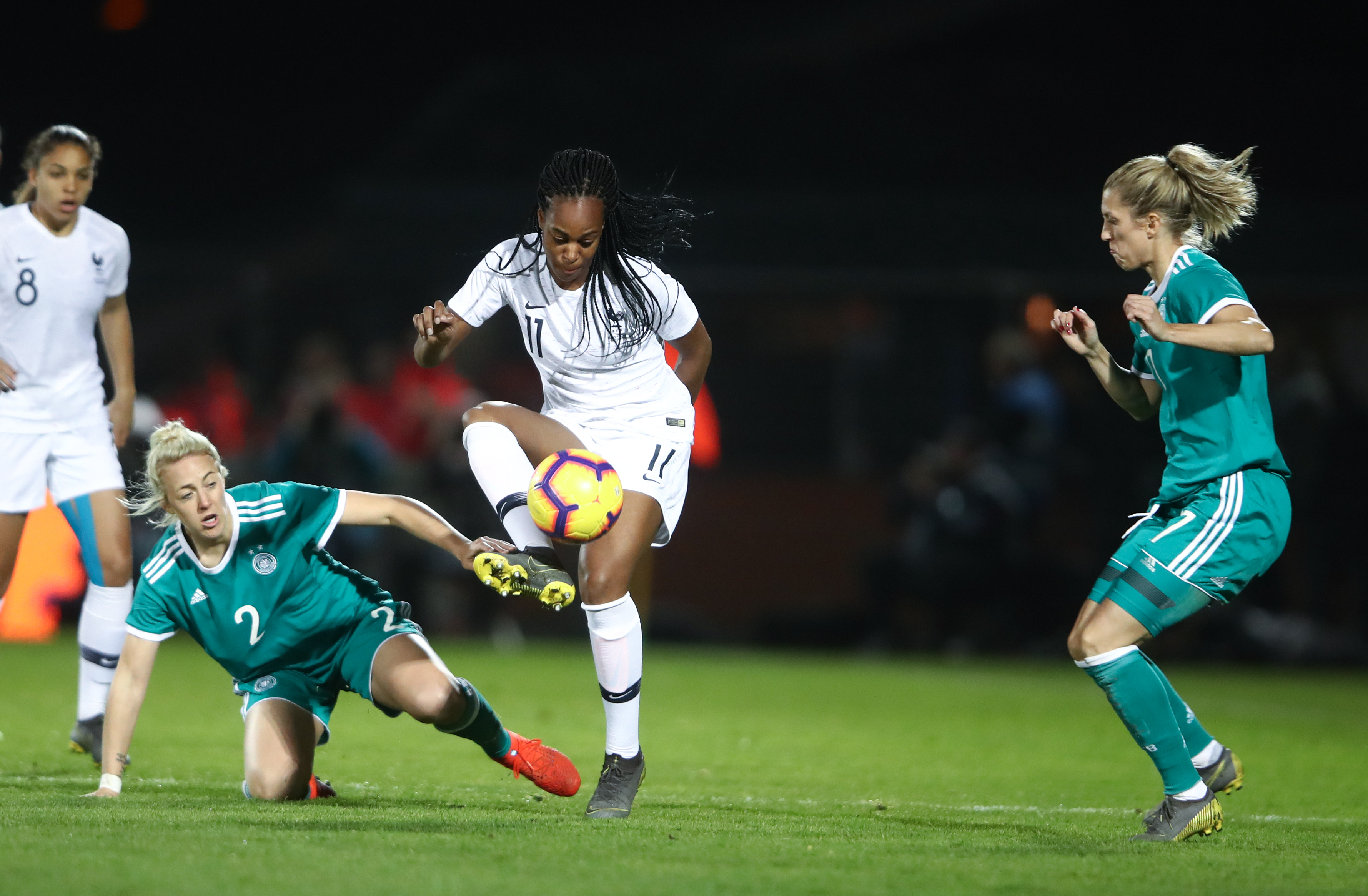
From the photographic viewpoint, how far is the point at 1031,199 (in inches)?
630

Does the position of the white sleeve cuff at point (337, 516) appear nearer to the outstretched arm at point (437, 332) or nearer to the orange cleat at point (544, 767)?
the outstretched arm at point (437, 332)

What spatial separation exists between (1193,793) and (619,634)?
179cm

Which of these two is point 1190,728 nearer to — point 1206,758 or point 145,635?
point 1206,758

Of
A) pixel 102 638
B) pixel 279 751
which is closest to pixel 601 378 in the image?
pixel 279 751

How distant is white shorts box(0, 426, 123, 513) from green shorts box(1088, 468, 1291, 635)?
3768 mm

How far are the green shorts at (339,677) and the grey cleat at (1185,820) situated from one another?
7.73 feet

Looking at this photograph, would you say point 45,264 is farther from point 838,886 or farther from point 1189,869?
point 1189,869

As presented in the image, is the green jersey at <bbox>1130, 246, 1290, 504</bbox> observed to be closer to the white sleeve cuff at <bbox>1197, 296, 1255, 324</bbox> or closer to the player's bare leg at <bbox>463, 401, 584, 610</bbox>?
the white sleeve cuff at <bbox>1197, 296, 1255, 324</bbox>

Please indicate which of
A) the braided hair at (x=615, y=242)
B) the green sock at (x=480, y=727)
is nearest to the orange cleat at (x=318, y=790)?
the green sock at (x=480, y=727)

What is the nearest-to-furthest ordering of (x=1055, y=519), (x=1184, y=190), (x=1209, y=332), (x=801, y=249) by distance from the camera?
(x=1209, y=332), (x=1184, y=190), (x=1055, y=519), (x=801, y=249)

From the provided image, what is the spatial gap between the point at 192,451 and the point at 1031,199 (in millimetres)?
12387

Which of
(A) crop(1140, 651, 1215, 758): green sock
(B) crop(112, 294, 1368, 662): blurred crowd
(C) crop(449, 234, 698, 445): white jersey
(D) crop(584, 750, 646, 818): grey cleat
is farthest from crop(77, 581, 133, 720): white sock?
(B) crop(112, 294, 1368, 662): blurred crowd

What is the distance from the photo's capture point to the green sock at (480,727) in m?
5.18

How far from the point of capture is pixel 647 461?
5.23 metres
